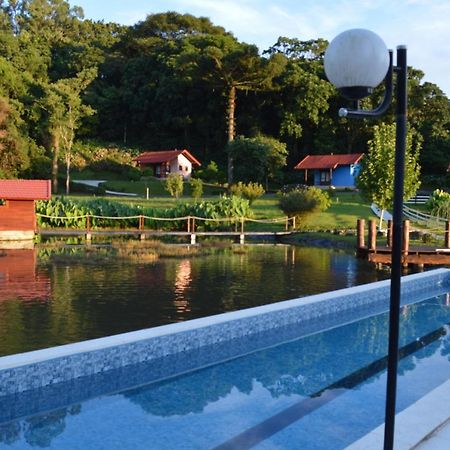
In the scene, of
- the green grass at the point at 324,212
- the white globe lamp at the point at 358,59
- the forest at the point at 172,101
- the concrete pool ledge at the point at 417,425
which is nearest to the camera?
the white globe lamp at the point at 358,59

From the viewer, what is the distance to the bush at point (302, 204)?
27766mm

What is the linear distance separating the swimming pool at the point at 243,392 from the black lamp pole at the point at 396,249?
231cm

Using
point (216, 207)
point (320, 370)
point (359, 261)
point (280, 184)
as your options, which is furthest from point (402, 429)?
point (280, 184)

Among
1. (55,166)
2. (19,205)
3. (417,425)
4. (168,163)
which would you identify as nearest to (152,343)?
→ (417,425)

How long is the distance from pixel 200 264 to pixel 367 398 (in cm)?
1154

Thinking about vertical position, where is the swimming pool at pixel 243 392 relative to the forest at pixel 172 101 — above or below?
below

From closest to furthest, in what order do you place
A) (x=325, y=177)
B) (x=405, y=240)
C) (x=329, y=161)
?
(x=405, y=240)
(x=329, y=161)
(x=325, y=177)

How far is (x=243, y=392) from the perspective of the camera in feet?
23.3

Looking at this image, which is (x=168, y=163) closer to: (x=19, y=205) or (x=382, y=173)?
(x=19, y=205)

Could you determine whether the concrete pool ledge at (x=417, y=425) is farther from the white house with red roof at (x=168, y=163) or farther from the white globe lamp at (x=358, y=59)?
the white house with red roof at (x=168, y=163)

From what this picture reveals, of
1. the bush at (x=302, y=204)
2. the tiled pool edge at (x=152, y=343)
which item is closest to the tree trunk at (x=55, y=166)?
the bush at (x=302, y=204)

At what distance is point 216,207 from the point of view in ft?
94.9

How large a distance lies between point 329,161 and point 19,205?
1120 inches

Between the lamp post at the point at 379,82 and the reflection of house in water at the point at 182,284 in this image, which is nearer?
the lamp post at the point at 379,82
